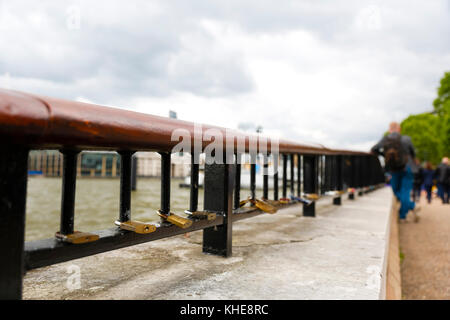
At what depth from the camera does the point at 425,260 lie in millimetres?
3230

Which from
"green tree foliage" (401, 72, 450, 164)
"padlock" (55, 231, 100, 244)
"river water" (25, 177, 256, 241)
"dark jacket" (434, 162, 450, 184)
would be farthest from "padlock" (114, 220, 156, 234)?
"green tree foliage" (401, 72, 450, 164)

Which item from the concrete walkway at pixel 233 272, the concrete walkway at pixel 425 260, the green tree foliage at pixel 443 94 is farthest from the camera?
the green tree foliage at pixel 443 94

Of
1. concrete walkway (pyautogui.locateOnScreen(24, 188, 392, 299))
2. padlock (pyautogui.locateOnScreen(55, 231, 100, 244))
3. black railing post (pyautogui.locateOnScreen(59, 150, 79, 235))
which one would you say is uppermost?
black railing post (pyautogui.locateOnScreen(59, 150, 79, 235))

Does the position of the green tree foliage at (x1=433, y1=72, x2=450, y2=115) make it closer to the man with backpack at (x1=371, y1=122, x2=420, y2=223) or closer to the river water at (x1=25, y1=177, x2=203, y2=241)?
the river water at (x1=25, y1=177, x2=203, y2=241)

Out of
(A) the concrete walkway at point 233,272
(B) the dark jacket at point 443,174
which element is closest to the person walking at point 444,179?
(B) the dark jacket at point 443,174

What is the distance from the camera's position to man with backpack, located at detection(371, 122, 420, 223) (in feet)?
14.4

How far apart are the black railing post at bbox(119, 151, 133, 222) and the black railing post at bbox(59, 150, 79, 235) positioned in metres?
0.19

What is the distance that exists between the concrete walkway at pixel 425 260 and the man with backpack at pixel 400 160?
0.49 metres

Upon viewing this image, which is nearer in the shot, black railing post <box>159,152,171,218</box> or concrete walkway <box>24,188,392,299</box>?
concrete walkway <box>24,188,392,299</box>

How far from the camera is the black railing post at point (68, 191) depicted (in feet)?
2.90

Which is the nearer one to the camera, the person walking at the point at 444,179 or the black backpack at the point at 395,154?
the black backpack at the point at 395,154

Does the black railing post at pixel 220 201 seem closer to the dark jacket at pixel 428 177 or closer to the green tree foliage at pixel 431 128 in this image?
the dark jacket at pixel 428 177

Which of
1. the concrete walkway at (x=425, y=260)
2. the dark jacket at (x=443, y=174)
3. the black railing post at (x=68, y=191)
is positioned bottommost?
the concrete walkway at (x=425, y=260)

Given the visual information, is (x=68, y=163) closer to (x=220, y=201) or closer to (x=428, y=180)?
(x=220, y=201)
